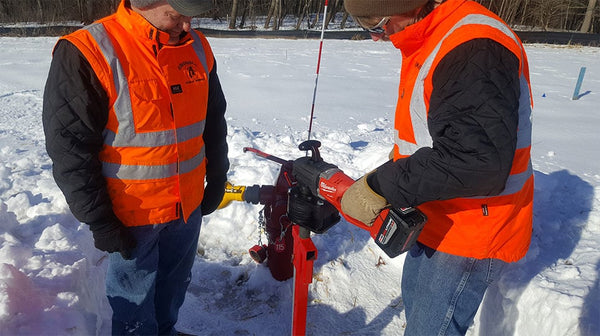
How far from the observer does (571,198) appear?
3352 millimetres

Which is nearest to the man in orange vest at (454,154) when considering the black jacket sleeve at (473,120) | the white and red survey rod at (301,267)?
the black jacket sleeve at (473,120)

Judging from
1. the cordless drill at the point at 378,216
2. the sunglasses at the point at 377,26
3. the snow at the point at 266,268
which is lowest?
the snow at the point at 266,268

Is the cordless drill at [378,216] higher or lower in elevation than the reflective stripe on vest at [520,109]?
lower

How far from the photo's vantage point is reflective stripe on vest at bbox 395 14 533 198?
1371 mm

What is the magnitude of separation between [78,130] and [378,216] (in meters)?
1.20

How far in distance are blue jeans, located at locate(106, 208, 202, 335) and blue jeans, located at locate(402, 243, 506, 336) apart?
3.92ft

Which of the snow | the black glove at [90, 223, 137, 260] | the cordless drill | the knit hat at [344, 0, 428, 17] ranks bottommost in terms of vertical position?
the snow

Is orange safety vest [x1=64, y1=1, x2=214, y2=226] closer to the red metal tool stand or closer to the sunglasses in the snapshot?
the red metal tool stand

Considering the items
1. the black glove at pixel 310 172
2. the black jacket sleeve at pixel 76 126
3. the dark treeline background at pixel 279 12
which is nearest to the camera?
the black jacket sleeve at pixel 76 126

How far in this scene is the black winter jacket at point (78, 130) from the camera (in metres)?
1.50

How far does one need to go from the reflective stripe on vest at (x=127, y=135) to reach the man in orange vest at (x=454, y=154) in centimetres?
56

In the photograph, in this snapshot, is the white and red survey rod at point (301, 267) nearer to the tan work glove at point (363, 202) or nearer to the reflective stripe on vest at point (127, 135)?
the tan work glove at point (363, 202)

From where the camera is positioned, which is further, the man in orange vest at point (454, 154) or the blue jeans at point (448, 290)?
the blue jeans at point (448, 290)

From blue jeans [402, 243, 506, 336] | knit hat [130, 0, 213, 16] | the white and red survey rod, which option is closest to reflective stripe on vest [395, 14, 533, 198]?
blue jeans [402, 243, 506, 336]
